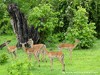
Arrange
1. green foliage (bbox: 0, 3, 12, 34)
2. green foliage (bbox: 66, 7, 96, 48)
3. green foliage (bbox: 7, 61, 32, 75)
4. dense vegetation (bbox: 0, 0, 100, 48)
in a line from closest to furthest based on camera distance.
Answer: green foliage (bbox: 7, 61, 32, 75), green foliage (bbox: 66, 7, 96, 48), dense vegetation (bbox: 0, 0, 100, 48), green foliage (bbox: 0, 3, 12, 34)

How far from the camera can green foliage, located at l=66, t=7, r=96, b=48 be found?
62.0ft

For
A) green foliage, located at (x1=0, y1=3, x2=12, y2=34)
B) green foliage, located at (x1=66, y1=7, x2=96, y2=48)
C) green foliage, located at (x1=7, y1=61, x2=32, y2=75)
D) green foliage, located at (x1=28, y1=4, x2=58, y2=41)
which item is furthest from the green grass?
green foliage, located at (x1=0, y1=3, x2=12, y2=34)

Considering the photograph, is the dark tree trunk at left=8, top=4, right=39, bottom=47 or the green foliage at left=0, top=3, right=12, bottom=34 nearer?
the dark tree trunk at left=8, top=4, right=39, bottom=47

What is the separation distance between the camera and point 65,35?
65.4 ft

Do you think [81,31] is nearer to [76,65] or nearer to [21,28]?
[21,28]

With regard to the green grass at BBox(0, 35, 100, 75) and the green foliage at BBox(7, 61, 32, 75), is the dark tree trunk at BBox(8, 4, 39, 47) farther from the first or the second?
the green foliage at BBox(7, 61, 32, 75)

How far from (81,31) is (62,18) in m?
2.38

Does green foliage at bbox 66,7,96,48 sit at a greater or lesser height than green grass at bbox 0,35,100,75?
greater

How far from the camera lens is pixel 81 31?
19031 mm

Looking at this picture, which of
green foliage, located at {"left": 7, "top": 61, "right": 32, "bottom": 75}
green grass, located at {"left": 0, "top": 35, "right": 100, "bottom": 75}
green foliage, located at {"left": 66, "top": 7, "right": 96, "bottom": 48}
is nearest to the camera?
green foliage, located at {"left": 7, "top": 61, "right": 32, "bottom": 75}

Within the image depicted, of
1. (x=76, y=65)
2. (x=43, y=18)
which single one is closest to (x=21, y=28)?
(x=43, y=18)

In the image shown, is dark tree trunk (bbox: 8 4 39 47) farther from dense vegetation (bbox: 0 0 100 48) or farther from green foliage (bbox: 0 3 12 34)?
green foliage (bbox: 0 3 12 34)

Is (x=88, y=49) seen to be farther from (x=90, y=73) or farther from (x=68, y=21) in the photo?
(x=90, y=73)

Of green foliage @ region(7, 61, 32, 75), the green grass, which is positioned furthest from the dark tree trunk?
green foliage @ region(7, 61, 32, 75)
